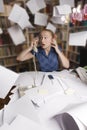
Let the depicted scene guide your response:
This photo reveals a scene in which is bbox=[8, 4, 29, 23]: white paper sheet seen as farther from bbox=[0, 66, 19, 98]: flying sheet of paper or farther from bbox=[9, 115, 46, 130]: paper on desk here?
bbox=[9, 115, 46, 130]: paper on desk

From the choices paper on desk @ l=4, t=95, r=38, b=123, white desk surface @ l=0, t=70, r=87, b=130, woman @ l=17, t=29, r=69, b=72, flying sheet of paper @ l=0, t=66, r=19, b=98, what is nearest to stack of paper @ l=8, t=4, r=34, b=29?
woman @ l=17, t=29, r=69, b=72

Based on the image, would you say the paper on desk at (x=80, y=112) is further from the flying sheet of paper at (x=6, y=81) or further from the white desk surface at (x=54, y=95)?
the flying sheet of paper at (x=6, y=81)

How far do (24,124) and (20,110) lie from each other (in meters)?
0.11

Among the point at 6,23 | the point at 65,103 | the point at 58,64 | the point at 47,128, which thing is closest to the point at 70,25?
the point at 6,23

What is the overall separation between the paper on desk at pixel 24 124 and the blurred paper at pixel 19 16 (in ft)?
6.15

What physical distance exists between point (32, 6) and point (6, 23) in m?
0.68

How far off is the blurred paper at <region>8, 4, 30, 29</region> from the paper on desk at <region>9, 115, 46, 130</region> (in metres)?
1.87

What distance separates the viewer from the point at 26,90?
1.13m

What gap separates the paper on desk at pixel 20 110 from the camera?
2.87 ft

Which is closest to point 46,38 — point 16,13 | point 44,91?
point 44,91

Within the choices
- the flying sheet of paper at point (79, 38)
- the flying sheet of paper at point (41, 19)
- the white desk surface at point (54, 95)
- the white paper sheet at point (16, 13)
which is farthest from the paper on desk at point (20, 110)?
the flying sheet of paper at point (41, 19)

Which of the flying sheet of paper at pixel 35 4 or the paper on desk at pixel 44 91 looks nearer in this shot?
the paper on desk at pixel 44 91

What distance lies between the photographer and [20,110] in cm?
91

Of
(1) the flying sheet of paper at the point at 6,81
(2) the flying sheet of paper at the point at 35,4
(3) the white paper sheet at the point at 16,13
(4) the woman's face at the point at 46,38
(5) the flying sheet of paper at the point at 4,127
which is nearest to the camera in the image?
(5) the flying sheet of paper at the point at 4,127
